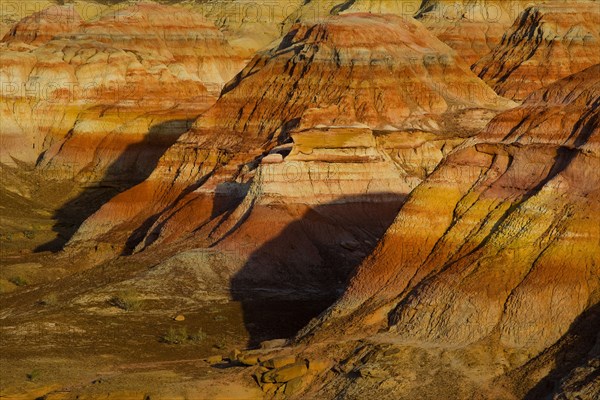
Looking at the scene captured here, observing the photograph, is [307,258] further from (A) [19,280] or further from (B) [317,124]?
(A) [19,280]

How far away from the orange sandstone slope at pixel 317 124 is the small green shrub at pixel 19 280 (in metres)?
5.55

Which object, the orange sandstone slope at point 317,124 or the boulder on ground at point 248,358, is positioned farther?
the orange sandstone slope at point 317,124

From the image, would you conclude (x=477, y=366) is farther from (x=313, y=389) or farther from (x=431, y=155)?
(x=431, y=155)

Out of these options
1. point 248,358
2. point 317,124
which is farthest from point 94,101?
point 248,358

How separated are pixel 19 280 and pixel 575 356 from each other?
28854mm

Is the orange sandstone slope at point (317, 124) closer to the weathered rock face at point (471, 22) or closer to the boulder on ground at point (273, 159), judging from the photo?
the boulder on ground at point (273, 159)

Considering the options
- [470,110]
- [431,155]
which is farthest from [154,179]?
[470,110]

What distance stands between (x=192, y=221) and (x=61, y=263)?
17.6ft

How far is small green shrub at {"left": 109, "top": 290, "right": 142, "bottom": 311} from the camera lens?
41031mm

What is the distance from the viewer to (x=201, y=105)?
3484 inches

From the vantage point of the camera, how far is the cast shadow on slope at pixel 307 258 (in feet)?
140

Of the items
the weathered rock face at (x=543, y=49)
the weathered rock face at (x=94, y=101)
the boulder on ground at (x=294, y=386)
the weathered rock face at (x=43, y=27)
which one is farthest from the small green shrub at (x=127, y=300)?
the weathered rock face at (x=43, y=27)

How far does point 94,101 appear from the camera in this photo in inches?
3762

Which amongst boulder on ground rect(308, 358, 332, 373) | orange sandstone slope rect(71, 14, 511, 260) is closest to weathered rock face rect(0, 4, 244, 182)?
orange sandstone slope rect(71, 14, 511, 260)
